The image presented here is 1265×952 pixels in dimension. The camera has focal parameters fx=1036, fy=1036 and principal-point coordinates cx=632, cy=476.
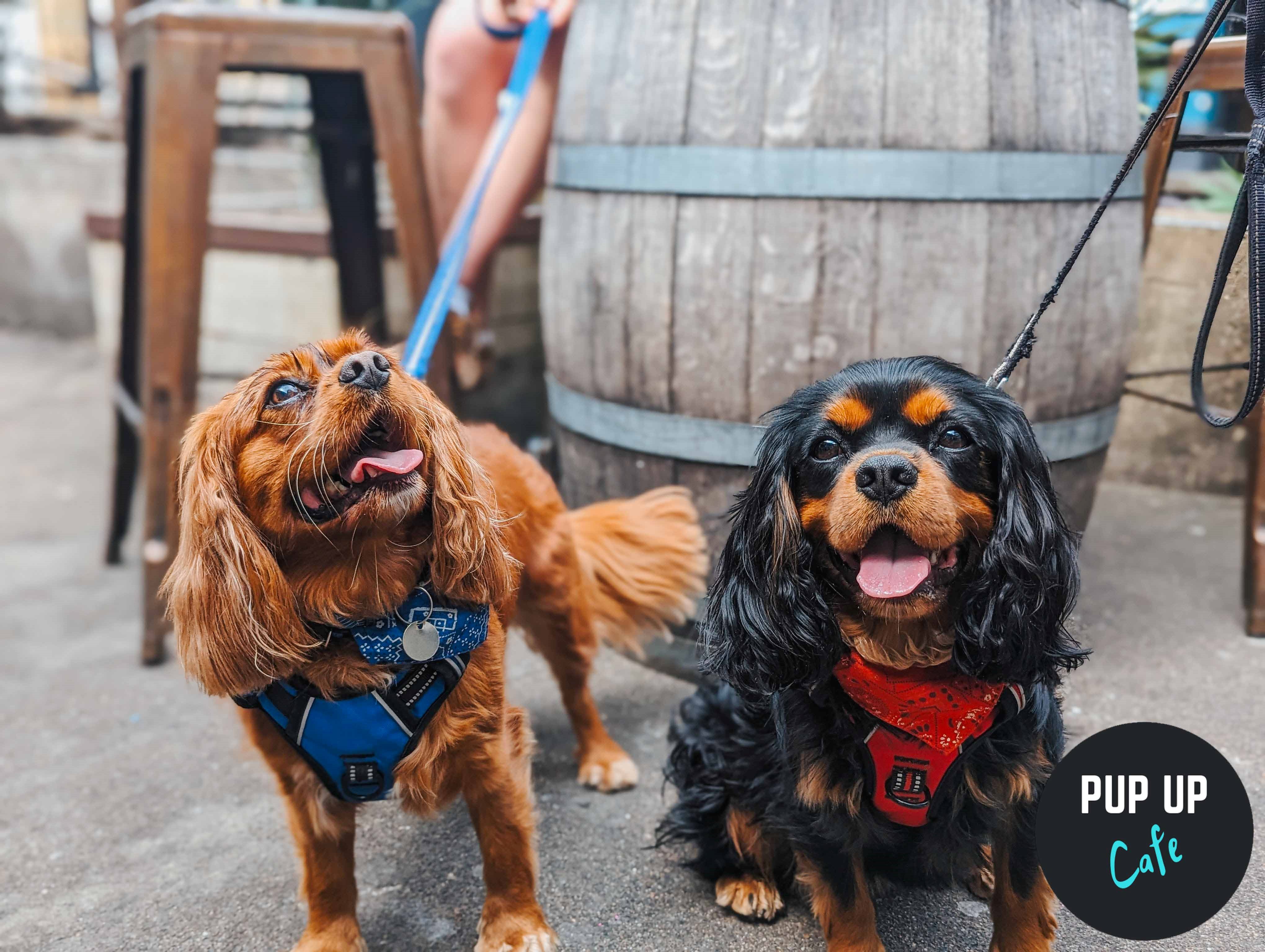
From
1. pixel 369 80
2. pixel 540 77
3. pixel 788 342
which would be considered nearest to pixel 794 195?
pixel 788 342

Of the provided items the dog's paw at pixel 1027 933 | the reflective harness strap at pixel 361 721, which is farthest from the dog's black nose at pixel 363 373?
the dog's paw at pixel 1027 933

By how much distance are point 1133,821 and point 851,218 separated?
4.36 feet

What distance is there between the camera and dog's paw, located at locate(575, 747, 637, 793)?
89.0 inches

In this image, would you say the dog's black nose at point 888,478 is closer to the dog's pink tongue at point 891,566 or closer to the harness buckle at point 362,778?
the dog's pink tongue at point 891,566

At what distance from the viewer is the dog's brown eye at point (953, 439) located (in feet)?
4.83

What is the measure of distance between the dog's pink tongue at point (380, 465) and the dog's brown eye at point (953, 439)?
2.48 ft

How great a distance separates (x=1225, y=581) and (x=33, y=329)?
731 cm

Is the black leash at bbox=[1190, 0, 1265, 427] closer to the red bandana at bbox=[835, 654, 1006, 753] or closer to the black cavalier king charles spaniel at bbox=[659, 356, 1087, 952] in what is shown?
the black cavalier king charles spaniel at bbox=[659, 356, 1087, 952]

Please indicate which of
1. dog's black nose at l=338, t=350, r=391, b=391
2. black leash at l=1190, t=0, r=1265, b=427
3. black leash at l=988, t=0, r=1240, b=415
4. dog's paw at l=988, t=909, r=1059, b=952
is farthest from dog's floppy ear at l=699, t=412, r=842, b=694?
black leash at l=1190, t=0, r=1265, b=427

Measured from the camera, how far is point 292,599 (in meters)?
1.52

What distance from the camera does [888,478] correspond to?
1.37m

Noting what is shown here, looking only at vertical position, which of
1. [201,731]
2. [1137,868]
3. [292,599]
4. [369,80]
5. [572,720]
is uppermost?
[369,80]

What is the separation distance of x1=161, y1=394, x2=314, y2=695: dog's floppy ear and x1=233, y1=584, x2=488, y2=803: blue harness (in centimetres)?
8

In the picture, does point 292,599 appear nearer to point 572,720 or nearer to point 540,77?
point 572,720
